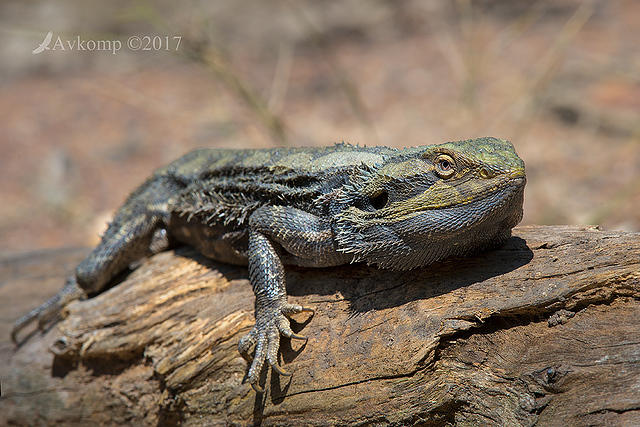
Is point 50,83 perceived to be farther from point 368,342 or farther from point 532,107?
point 368,342

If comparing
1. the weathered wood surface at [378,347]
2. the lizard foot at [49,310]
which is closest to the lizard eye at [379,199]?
the weathered wood surface at [378,347]

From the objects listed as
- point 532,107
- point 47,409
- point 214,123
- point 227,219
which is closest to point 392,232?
point 227,219

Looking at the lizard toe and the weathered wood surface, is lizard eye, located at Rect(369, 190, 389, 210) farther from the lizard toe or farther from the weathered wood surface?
the lizard toe

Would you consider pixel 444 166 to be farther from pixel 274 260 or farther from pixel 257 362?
pixel 257 362

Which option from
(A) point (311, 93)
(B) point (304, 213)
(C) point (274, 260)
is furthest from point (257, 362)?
(A) point (311, 93)

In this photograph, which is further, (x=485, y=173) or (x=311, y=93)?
(x=311, y=93)

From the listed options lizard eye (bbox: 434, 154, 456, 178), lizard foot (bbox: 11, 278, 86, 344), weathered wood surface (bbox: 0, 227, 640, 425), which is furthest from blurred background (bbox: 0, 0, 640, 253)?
lizard eye (bbox: 434, 154, 456, 178)

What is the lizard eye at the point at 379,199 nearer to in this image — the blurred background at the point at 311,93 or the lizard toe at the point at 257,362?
the lizard toe at the point at 257,362
